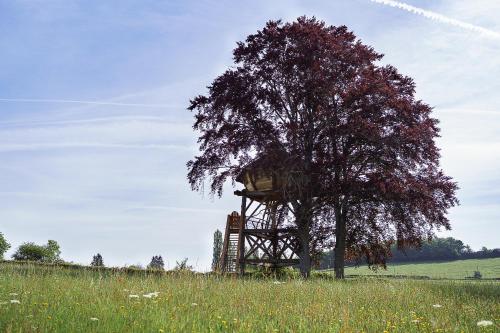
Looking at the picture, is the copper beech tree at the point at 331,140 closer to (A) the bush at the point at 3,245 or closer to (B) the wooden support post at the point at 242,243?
(B) the wooden support post at the point at 242,243

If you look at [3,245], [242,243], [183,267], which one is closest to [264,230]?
[242,243]

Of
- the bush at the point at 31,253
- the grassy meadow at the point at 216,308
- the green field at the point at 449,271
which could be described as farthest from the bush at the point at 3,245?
the grassy meadow at the point at 216,308

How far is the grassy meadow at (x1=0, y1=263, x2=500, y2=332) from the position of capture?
→ 7.61 m

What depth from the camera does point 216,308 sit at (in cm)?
916

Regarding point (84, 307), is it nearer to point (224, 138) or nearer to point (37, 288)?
point (37, 288)

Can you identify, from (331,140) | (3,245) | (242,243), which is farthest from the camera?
(3,245)

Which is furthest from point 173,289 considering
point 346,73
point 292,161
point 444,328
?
point 346,73

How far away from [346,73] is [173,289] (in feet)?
52.3

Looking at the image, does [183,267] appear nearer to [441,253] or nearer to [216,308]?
[216,308]

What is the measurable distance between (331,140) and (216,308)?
15.6 metres

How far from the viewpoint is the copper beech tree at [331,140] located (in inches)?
891

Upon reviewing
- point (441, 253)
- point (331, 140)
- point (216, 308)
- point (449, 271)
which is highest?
point (331, 140)

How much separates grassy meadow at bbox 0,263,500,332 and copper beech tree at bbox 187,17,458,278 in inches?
393

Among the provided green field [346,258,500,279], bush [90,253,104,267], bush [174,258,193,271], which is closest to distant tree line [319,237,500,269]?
green field [346,258,500,279]
